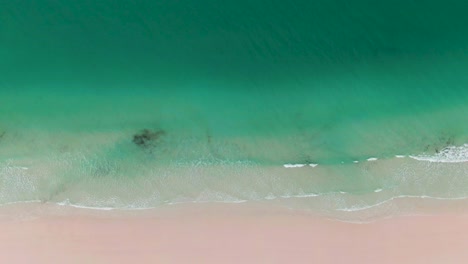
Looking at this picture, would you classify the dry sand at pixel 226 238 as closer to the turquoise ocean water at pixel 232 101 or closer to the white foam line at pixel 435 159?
the turquoise ocean water at pixel 232 101

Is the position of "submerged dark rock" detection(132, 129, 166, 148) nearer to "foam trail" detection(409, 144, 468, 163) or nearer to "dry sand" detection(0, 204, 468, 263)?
"dry sand" detection(0, 204, 468, 263)

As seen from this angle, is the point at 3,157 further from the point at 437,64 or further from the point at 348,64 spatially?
the point at 437,64

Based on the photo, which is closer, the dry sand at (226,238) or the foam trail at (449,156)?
the dry sand at (226,238)

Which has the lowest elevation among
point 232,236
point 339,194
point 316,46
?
point 232,236

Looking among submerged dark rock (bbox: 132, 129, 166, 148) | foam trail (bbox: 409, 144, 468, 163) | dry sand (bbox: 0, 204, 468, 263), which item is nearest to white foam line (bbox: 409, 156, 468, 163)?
foam trail (bbox: 409, 144, 468, 163)

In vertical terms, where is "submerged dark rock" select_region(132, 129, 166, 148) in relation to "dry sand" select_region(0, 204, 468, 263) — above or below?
above

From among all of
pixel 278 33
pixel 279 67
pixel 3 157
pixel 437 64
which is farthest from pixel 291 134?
pixel 3 157

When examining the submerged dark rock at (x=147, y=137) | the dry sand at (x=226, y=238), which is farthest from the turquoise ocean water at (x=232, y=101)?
the dry sand at (x=226, y=238)
